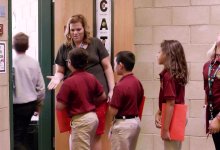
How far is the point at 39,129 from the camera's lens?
4.46 m

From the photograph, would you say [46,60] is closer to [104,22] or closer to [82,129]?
[104,22]

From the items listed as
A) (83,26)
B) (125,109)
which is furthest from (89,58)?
(125,109)

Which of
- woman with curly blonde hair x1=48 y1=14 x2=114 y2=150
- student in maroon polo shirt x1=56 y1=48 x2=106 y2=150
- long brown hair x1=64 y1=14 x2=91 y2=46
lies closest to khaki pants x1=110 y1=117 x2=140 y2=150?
student in maroon polo shirt x1=56 y1=48 x2=106 y2=150

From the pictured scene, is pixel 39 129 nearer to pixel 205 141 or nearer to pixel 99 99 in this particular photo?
pixel 99 99

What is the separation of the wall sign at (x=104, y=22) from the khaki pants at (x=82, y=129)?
105cm

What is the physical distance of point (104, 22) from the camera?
405 centimetres

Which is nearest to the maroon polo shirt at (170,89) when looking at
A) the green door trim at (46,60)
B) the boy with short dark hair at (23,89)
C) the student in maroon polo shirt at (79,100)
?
the student in maroon polo shirt at (79,100)

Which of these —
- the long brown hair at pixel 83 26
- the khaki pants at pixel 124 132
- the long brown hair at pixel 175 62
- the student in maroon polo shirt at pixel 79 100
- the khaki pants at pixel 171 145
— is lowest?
the khaki pants at pixel 171 145

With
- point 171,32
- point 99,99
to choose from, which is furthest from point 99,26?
point 99,99

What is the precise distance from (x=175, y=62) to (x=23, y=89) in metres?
1.45

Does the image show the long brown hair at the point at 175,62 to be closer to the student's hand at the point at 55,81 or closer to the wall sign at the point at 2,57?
the student's hand at the point at 55,81

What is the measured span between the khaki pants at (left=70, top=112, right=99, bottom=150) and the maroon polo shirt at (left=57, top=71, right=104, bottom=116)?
50 millimetres

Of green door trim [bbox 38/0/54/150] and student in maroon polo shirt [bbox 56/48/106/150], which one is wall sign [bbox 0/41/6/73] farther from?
green door trim [bbox 38/0/54/150]

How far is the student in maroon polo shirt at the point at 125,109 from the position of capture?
3119 millimetres
